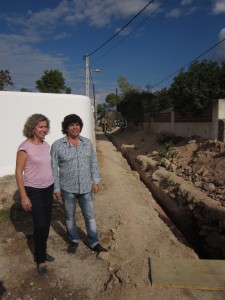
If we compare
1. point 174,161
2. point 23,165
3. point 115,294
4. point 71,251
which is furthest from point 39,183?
point 174,161

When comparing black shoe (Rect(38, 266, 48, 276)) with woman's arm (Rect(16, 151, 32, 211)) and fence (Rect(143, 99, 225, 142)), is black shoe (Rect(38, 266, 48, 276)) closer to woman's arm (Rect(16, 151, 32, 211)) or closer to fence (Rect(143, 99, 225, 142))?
woman's arm (Rect(16, 151, 32, 211))

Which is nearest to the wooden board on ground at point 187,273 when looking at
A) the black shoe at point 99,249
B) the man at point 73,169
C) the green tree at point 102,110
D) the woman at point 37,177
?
the black shoe at point 99,249

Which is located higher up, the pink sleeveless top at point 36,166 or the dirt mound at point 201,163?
the pink sleeveless top at point 36,166

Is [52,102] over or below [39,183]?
over

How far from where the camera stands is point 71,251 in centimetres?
448

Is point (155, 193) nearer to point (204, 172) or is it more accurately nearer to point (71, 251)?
point (204, 172)

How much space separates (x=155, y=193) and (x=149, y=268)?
5987mm

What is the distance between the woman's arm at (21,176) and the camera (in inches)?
143

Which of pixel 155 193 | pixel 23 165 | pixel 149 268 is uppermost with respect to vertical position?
pixel 23 165

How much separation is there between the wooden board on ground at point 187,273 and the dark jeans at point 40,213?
1.38 meters

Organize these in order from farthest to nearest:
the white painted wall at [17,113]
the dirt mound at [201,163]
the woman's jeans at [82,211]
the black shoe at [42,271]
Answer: the dirt mound at [201,163], the white painted wall at [17,113], the woman's jeans at [82,211], the black shoe at [42,271]

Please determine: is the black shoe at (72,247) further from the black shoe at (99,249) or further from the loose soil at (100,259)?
the black shoe at (99,249)

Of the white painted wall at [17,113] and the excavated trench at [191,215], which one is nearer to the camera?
the excavated trench at [191,215]

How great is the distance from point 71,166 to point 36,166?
52cm
